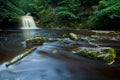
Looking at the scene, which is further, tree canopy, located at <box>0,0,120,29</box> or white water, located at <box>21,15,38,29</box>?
white water, located at <box>21,15,38,29</box>

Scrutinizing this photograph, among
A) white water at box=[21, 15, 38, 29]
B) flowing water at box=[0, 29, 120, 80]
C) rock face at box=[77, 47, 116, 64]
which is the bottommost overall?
flowing water at box=[0, 29, 120, 80]

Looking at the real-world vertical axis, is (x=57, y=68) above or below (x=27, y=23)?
below

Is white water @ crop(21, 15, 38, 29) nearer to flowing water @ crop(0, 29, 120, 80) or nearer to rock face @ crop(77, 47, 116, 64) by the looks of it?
flowing water @ crop(0, 29, 120, 80)

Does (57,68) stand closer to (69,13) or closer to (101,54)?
(101,54)

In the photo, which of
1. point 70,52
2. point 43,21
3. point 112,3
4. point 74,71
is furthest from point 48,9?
point 74,71

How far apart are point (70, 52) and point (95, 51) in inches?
52.9

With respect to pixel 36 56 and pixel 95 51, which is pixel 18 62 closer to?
pixel 36 56

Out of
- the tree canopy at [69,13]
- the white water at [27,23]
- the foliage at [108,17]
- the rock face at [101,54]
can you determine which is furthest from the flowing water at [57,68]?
the white water at [27,23]

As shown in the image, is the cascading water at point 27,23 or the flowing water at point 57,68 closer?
the flowing water at point 57,68

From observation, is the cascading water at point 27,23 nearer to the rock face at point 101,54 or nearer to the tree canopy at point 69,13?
the tree canopy at point 69,13

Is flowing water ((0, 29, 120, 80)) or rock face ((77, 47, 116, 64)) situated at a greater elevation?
rock face ((77, 47, 116, 64))

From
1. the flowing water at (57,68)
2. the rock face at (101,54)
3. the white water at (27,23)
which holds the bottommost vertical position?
the flowing water at (57,68)

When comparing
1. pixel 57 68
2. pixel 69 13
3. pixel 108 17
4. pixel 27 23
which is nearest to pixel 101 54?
pixel 57 68

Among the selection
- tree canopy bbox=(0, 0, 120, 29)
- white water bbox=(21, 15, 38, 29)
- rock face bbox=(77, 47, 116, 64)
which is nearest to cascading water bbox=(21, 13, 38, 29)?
white water bbox=(21, 15, 38, 29)
